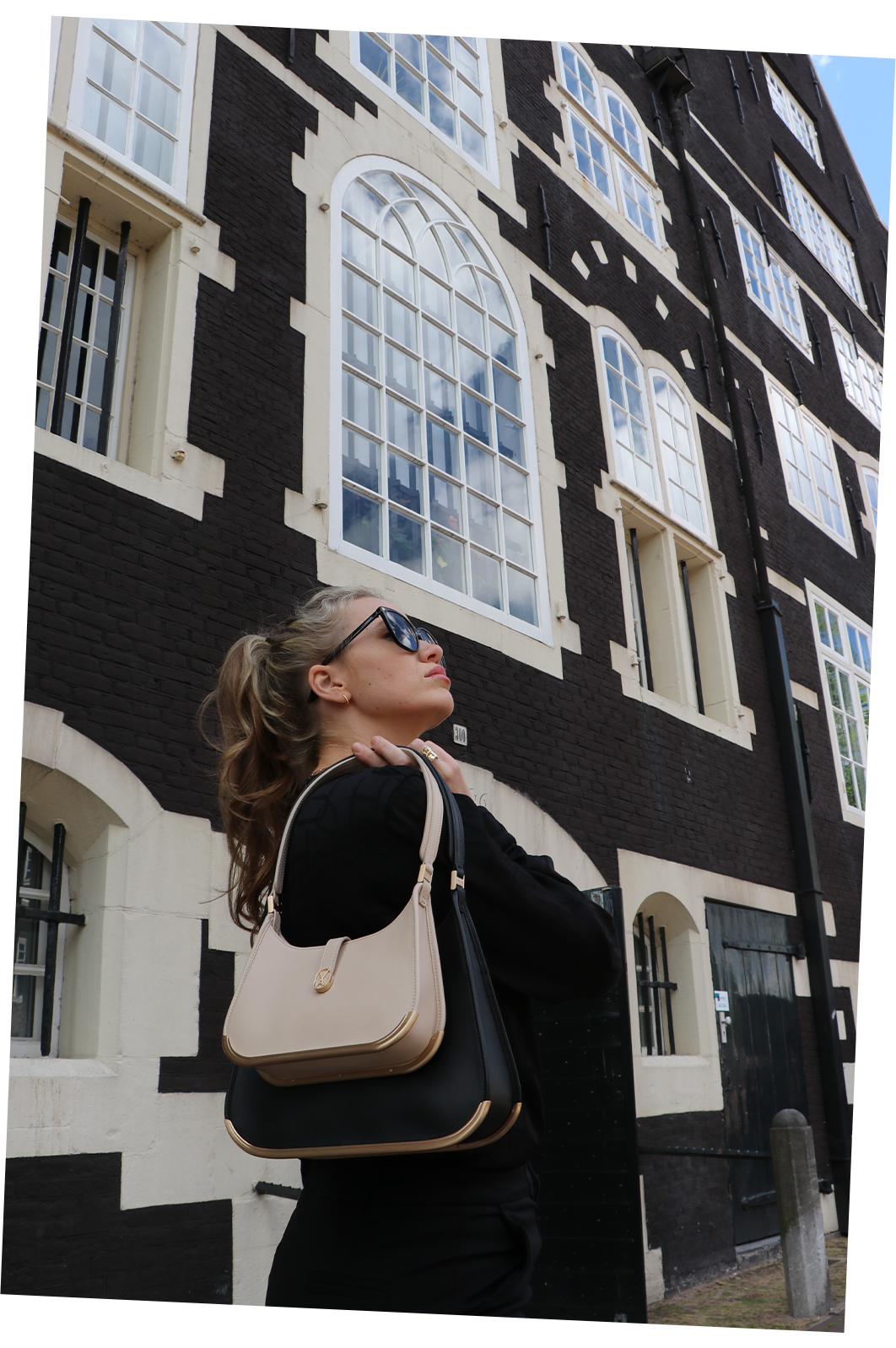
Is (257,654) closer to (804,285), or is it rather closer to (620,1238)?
(620,1238)

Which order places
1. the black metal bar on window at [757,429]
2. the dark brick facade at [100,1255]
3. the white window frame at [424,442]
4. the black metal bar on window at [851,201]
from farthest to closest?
the black metal bar on window at [851,201] < the black metal bar on window at [757,429] < the white window frame at [424,442] < the dark brick facade at [100,1255]

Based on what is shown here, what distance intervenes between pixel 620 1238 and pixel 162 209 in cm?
555

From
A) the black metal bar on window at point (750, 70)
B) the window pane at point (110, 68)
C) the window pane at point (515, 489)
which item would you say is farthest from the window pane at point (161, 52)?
the black metal bar on window at point (750, 70)

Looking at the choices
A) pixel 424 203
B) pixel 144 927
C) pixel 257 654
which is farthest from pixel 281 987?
pixel 424 203

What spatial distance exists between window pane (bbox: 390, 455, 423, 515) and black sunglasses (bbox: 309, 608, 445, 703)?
4.01 m

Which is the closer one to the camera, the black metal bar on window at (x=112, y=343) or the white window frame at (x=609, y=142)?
the black metal bar on window at (x=112, y=343)

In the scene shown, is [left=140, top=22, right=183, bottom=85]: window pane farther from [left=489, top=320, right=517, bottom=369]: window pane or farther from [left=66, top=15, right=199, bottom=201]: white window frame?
[left=489, top=320, right=517, bottom=369]: window pane

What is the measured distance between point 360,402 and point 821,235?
1282 cm

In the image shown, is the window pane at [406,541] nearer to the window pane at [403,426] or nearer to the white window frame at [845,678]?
the window pane at [403,426]

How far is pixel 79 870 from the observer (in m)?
4.09

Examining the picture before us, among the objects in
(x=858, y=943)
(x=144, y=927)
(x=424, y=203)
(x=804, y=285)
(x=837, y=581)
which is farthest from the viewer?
(x=804, y=285)

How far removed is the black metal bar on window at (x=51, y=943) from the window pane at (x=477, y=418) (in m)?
3.90

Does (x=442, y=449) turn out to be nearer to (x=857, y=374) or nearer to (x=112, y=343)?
(x=112, y=343)

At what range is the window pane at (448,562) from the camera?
249 inches
